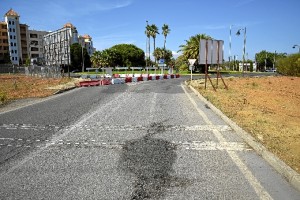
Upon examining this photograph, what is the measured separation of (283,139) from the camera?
723cm

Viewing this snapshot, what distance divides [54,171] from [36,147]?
5.98 ft

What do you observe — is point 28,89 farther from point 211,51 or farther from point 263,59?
point 263,59

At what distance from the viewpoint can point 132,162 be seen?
5.73 metres

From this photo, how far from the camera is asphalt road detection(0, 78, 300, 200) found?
446cm

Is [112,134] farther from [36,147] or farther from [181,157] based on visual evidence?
[181,157]

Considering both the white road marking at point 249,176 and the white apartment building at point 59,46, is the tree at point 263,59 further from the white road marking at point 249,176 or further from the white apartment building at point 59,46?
the white road marking at point 249,176

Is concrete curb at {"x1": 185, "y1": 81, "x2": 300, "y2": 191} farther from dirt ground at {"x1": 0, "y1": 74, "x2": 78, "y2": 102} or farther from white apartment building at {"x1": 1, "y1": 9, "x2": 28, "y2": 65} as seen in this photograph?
white apartment building at {"x1": 1, "y1": 9, "x2": 28, "y2": 65}

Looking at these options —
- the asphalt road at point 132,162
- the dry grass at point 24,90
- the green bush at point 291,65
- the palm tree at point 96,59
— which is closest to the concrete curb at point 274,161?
the asphalt road at point 132,162

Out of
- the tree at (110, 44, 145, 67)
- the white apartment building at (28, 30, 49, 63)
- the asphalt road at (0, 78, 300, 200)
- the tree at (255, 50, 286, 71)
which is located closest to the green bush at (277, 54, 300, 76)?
the asphalt road at (0, 78, 300, 200)

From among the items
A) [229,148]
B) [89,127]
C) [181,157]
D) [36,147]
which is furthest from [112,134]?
[229,148]

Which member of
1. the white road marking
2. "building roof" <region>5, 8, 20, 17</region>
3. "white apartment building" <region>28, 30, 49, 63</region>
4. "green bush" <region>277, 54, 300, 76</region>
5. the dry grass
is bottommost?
the white road marking

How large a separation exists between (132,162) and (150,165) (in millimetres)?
400

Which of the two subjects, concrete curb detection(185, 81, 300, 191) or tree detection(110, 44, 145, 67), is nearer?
concrete curb detection(185, 81, 300, 191)

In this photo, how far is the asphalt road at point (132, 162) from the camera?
4.46 m
